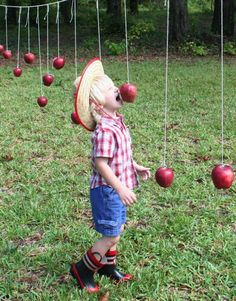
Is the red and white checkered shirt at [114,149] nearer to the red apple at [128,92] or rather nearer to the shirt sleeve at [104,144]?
the shirt sleeve at [104,144]

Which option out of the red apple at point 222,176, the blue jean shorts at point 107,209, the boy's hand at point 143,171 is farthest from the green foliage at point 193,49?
the red apple at point 222,176

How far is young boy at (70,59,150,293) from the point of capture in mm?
2932

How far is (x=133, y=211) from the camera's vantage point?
15.0ft

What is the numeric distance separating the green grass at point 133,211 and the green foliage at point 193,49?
7.76 metres

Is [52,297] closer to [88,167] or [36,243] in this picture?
[36,243]

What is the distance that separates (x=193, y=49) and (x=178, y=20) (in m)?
1.40

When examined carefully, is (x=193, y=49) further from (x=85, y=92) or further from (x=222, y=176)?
(x=222, y=176)

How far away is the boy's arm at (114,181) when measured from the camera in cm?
284

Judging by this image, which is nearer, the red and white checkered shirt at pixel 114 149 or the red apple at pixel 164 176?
the red apple at pixel 164 176

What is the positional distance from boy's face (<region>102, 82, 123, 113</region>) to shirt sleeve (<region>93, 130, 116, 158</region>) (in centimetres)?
18

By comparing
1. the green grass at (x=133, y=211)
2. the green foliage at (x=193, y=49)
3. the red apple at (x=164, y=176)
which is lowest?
the green grass at (x=133, y=211)

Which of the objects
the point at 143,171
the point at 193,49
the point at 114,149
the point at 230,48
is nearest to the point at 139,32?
the point at 193,49

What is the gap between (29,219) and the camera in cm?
442

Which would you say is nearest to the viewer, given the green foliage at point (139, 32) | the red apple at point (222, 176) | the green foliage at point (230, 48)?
the red apple at point (222, 176)
